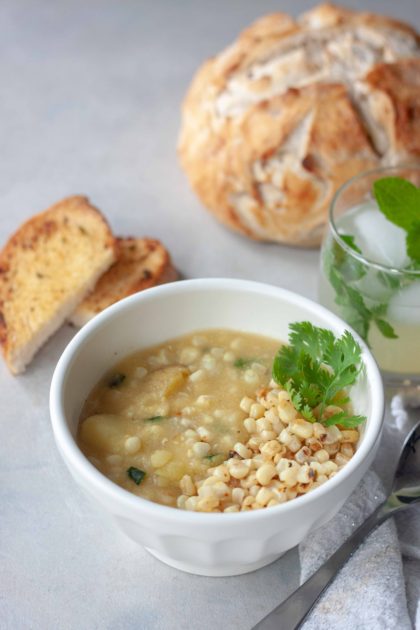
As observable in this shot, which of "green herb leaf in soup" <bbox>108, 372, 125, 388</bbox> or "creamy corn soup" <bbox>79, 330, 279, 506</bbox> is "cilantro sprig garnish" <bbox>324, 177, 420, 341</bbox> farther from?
"green herb leaf in soup" <bbox>108, 372, 125, 388</bbox>

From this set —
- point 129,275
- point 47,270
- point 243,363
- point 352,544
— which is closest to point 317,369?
point 243,363

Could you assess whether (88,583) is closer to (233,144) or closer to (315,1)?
(233,144)

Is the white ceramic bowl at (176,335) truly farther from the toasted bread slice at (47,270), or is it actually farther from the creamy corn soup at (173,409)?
the toasted bread slice at (47,270)

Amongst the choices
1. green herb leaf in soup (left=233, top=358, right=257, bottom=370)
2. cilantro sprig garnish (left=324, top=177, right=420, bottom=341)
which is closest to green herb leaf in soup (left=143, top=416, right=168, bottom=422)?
green herb leaf in soup (left=233, top=358, right=257, bottom=370)

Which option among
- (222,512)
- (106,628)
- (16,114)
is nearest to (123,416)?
(222,512)

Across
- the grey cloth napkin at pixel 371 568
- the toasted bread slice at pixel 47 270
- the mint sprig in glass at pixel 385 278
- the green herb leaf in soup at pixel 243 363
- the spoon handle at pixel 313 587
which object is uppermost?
the toasted bread slice at pixel 47 270

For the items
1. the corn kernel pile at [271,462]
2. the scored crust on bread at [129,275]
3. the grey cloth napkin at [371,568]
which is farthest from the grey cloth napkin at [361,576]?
the scored crust on bread at [129,275]

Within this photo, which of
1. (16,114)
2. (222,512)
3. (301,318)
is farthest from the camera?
(16,114)
